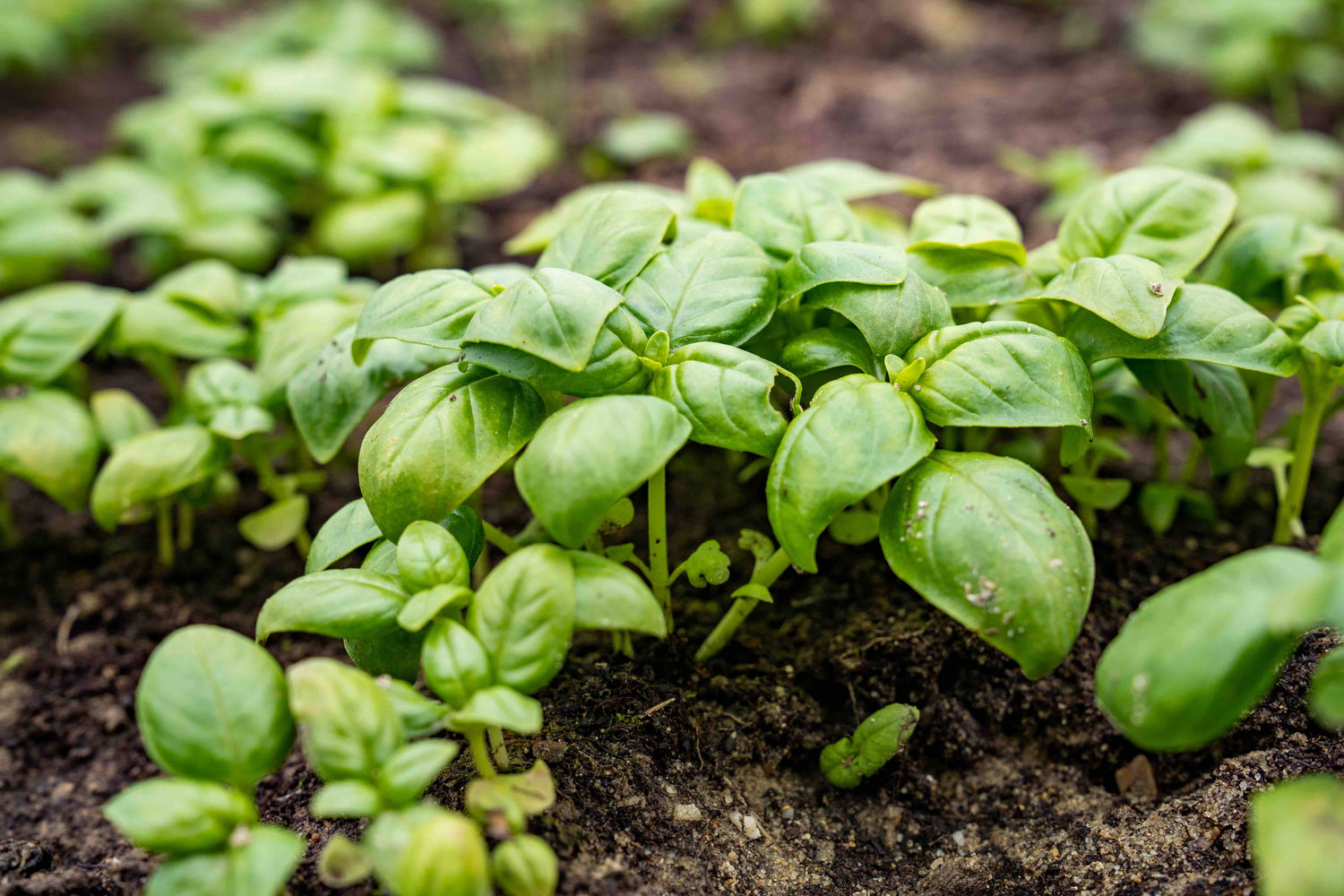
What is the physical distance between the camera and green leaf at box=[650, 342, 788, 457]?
3.79ft

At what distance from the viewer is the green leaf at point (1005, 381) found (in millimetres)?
1172

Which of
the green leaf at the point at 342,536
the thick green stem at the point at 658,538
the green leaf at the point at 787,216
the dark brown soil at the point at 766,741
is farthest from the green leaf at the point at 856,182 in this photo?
the green leaf at the point at 342,536

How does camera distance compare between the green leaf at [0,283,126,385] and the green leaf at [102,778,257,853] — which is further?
the green leaf at [0,283,126,385]

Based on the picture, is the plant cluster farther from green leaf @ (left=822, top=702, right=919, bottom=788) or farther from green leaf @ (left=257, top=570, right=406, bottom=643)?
green leaf @ (left=822, top=702, right=919, bottom=788)

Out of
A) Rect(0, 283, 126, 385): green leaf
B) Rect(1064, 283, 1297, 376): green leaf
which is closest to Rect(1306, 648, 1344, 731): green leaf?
Rect(1064, 283, 1297, 376): green leaf

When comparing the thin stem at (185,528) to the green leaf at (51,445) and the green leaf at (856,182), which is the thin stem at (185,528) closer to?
the green leaf at (51,445)

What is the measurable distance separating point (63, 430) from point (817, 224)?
4.52 feet

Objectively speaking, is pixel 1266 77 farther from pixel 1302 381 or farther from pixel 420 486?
pixel 420 486

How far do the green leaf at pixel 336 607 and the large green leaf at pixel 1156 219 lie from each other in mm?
1145

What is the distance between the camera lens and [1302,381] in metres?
1.47

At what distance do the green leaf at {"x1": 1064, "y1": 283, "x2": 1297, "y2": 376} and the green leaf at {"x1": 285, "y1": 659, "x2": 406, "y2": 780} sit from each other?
41.1 inches

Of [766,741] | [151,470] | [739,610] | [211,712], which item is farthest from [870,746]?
[151,470]

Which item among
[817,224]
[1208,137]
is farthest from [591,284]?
[1208,137]

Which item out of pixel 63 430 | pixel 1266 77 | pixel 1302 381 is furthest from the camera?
pixel 1266 77
